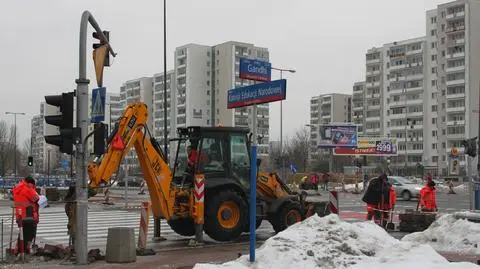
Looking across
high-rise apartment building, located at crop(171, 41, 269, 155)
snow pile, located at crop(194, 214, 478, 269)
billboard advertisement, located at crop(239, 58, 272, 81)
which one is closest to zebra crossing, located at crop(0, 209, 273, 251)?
snow pile, located at crop(194, 214, 478, 269)

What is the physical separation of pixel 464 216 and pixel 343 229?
455 cm

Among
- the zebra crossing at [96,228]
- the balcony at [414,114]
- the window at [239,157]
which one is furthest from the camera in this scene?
the balcony at [414,114]

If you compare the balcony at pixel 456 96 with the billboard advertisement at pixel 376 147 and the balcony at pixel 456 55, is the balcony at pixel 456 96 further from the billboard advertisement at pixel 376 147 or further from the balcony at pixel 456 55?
the billboard advertisement at pixel 376 147

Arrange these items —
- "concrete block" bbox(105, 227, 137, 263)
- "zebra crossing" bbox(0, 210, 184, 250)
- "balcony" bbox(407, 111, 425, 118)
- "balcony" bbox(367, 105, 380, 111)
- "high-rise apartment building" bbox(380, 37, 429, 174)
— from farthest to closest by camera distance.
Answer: "balcony" bbox(367, 105, 380, 111), "balcony" bbox(407, 111, 425, 118), "high-rise apartment building" bbox(380, 37, 429, 174), "zebra crossing" bbox(0, 210, 184, 250), "concrete block" bbox(105, 227, 137, 263)

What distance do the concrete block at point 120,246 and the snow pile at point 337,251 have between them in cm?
312

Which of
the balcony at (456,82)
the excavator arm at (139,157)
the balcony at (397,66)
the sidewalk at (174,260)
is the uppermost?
the balcony at (397,66)

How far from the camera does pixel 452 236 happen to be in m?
13.9

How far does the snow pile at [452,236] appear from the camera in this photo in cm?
1338

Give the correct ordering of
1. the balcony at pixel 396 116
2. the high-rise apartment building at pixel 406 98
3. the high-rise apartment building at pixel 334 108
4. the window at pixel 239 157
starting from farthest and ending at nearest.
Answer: the high-rise apartment building at pixel 334 108 → the balcony at pixel 396 116 → the high-rise apartment building at pixel 406 98 → the window at pixel 239 157

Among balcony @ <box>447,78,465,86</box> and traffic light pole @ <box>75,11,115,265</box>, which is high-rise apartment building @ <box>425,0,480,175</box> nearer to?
balcony @ <box>447,78,465,86</box>

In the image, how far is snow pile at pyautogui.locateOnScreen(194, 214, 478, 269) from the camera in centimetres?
991

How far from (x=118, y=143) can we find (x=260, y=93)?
4586 millimetres

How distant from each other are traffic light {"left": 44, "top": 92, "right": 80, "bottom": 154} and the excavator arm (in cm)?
93

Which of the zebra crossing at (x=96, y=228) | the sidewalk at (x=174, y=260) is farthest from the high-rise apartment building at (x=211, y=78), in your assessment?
Answer: the sidewalk at (x=174, y=260)
